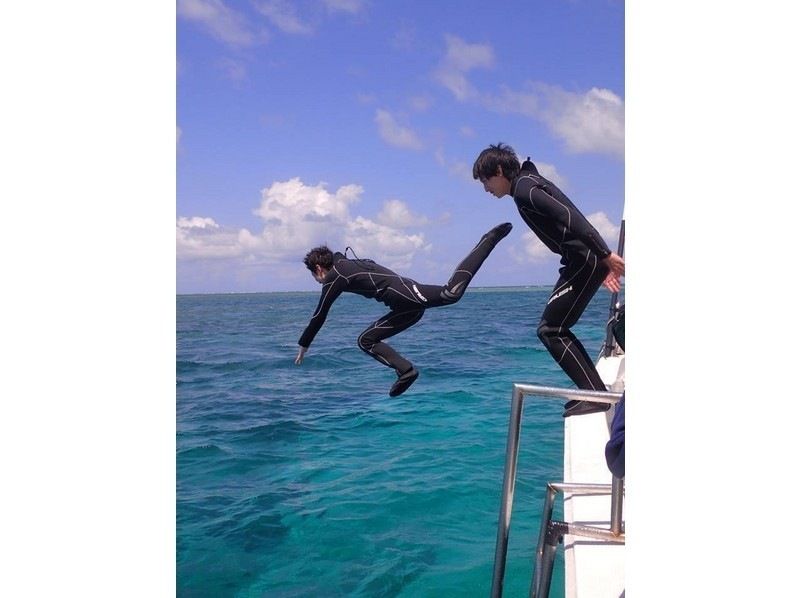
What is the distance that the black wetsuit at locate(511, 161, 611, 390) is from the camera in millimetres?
2516

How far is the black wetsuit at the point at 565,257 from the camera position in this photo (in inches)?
99.1

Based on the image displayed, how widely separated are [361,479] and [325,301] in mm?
8576

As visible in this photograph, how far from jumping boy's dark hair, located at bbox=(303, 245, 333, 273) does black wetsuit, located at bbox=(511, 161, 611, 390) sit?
869mm

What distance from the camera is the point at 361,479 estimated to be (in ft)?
35.8

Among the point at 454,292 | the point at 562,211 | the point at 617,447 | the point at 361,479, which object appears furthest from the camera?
the point at 361,479

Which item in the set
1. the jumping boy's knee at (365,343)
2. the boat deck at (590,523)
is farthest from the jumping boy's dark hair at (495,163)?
the boat deck at (590,523)

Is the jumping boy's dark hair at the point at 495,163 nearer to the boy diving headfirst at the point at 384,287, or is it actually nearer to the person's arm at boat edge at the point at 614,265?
the boy diving headfirst at the point at 384,287

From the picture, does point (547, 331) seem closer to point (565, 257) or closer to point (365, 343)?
point (565, 257)

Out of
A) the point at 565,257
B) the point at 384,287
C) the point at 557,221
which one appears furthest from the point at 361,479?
the point at 557,221
